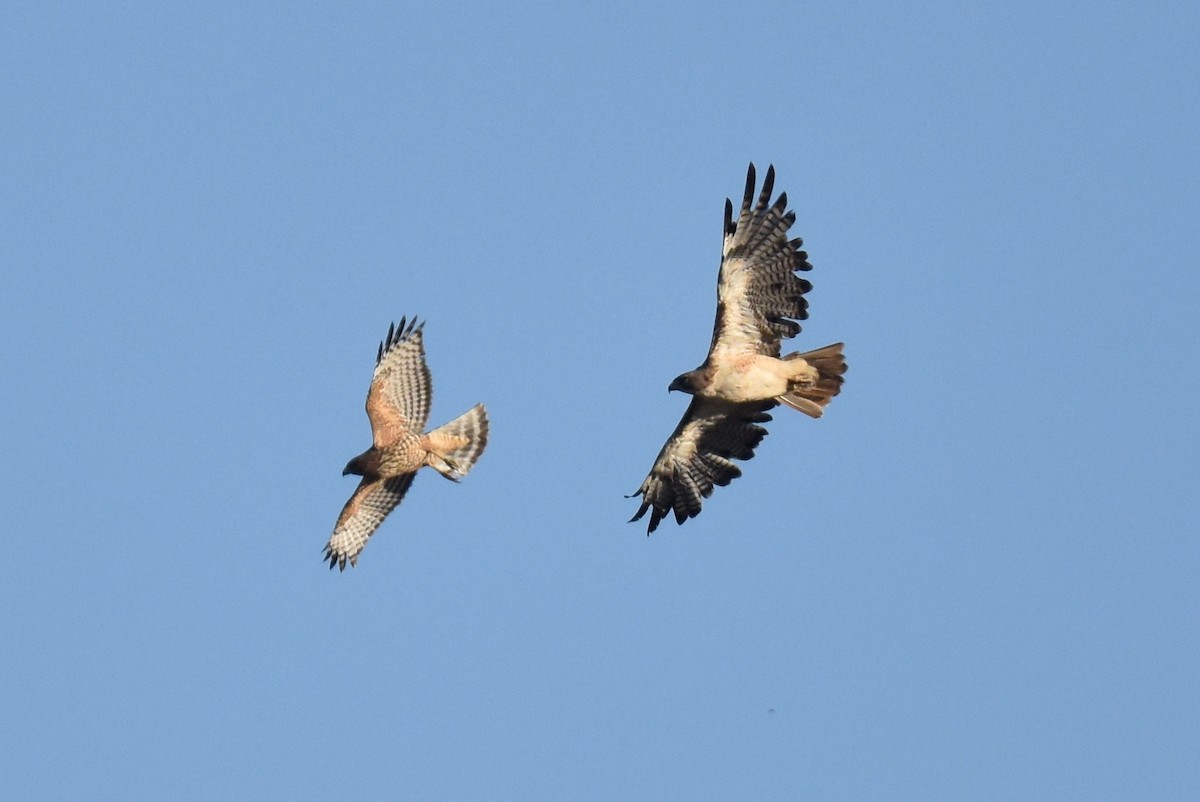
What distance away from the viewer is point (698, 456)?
16891 millimetres

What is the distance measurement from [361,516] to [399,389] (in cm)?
136

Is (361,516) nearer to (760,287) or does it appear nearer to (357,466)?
(357,466)

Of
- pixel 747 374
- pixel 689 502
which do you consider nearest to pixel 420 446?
pixel 689 502

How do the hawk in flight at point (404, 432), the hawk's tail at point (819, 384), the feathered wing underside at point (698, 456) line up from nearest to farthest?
the hawk's tail at point (819, 384), the feathered wing underside at point (698, 456), the hawk in flight at point (404, 432)

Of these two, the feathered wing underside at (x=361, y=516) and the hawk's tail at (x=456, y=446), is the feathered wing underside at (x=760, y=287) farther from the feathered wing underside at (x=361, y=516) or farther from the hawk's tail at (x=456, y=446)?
the feathered wing underside at (x=361, y=516)

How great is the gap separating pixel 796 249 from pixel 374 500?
5323 millimetres

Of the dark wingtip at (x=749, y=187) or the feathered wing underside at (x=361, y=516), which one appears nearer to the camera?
the dark wingtip at (x=749, y=187)

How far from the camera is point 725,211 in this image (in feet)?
50.7

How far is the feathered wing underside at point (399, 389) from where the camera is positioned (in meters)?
18.0

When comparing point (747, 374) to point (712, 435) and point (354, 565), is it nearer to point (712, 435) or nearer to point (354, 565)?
point (712, 435)

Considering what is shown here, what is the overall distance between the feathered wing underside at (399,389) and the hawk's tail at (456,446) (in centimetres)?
22

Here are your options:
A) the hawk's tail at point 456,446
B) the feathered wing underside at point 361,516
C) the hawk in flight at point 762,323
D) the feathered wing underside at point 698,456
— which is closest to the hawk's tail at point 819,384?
the hawk in flight at point 762,323

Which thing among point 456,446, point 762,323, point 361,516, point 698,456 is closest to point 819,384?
point 762,323

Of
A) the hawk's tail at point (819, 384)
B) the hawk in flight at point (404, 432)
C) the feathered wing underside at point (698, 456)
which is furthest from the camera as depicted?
the hawk in flight at point (404, 432)
